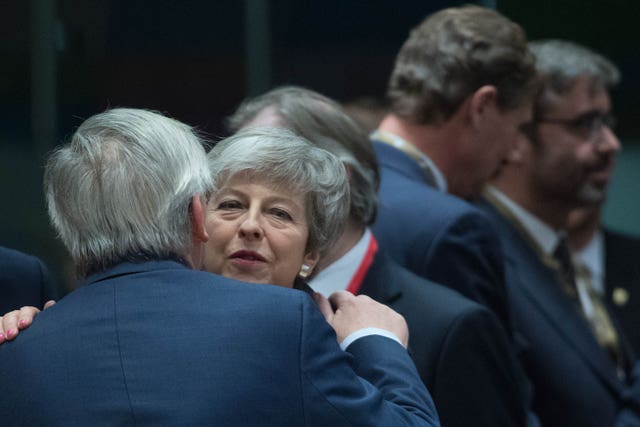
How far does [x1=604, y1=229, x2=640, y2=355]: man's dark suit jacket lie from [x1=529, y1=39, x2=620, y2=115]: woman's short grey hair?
0.88 m

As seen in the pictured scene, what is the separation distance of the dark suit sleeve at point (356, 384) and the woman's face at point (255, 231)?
14.7 inches

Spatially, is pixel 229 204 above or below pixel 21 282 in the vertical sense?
above

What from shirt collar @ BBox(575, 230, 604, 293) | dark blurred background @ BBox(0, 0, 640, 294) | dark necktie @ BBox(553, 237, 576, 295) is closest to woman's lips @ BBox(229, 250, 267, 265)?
dark blurred background @ BBox(0, 0, 640, 294)

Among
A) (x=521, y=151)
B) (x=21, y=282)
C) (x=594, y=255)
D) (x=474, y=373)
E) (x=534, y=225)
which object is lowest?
(x=594, y=255)

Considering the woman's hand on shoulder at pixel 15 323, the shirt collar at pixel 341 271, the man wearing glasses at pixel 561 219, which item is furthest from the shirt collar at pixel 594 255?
the woman's hand on shoulder at pixel 15 323

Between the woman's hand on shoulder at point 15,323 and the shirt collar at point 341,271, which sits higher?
the woman's hand on shoulder at point 15,323

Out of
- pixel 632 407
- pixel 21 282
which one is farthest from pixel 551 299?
pixel 21 282

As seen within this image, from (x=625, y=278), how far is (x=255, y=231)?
10.4 feet

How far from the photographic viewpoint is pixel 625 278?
18.4 feet

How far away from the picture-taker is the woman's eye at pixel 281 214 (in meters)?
2.83

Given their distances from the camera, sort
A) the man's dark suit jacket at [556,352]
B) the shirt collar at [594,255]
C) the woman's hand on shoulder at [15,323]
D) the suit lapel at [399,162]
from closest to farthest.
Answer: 1. the woman's hand on shoulder at [15,323]
2. the suit lapel at [399,162]
3. the man's dark suit jacket at [556,352]
4. the shirt collar at [594,255]

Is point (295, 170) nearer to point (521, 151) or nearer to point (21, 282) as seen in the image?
point (21, 282)

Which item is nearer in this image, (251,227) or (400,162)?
(251,227)

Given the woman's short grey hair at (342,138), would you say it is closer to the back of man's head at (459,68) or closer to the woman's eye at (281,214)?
the woman's eye at (281,214)
